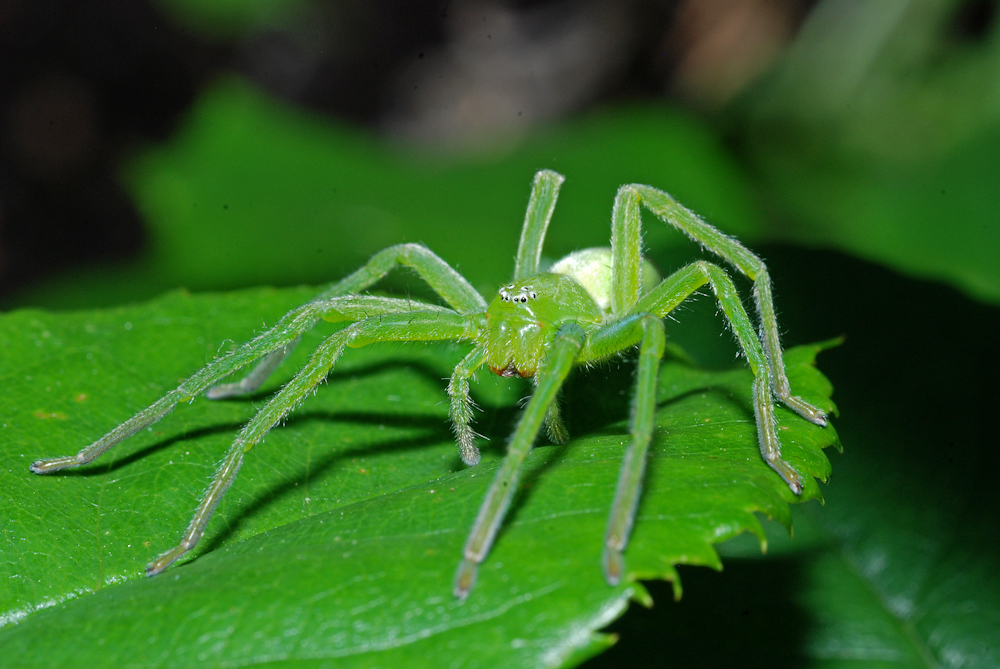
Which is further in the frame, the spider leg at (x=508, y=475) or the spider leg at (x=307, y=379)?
the spider leg at (x=307, y=379)

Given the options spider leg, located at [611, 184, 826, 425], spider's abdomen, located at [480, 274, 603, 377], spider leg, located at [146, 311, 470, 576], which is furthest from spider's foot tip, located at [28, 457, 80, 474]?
spider leg, located at [611, 184, 826, 425]

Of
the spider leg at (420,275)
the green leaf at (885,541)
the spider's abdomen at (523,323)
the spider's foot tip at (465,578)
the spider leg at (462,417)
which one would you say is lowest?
the green leaf at (885,541)

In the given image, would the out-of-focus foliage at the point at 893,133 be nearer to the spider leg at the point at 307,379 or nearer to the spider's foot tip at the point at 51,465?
the spider leg at the point at 307,379

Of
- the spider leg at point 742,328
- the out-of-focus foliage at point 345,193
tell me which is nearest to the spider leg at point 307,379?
the spider leg at point 742,328

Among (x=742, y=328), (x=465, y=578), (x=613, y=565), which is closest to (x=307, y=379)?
(x=465, y=578)

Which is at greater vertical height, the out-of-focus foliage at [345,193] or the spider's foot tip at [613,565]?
the out-of-focus foliage at [345,193]

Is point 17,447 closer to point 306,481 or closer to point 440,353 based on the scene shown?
point 306,481

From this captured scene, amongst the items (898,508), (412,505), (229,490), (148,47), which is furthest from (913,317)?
(148,47)

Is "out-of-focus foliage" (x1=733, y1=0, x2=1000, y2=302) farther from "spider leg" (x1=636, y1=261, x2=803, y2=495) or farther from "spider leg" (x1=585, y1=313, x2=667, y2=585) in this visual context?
"spider leg" (x1=585, y1=313, x2=667, y2=585)
